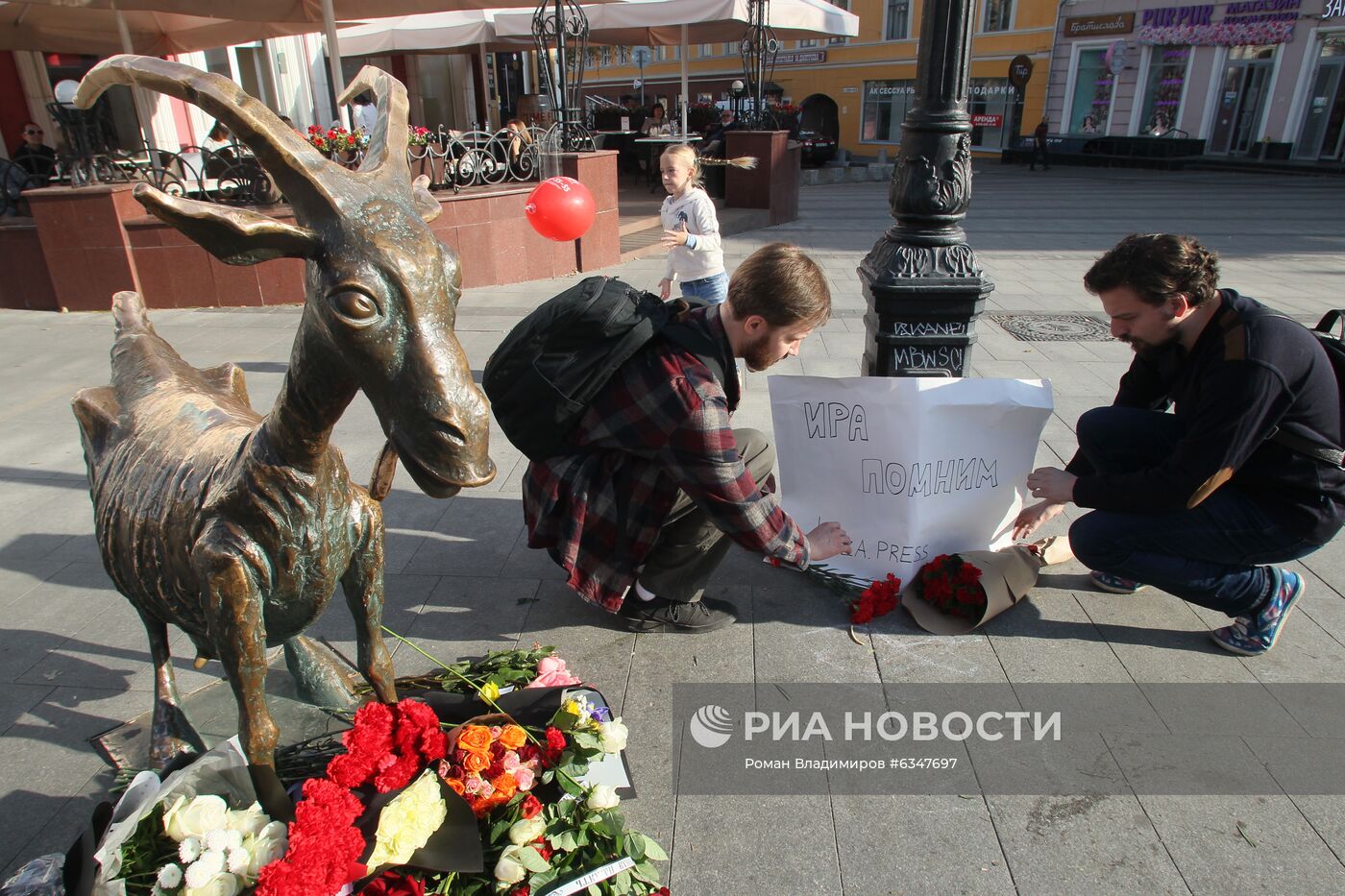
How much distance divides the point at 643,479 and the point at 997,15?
1416 inches

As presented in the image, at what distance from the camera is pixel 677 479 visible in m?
2.66

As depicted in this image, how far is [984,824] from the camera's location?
228 centimetres

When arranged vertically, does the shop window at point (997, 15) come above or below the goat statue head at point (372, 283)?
above

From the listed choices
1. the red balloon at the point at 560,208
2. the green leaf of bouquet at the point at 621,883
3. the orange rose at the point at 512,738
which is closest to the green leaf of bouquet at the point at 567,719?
the orange rose at the point at 512,738

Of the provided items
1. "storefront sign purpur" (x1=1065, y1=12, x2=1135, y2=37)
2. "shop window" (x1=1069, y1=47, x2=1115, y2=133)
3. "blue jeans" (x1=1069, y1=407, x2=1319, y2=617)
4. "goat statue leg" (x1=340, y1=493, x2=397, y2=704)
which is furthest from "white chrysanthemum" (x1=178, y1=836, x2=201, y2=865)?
"storefront sign purpur" (x1=1065, y1=12, x2=1135, y2=37)

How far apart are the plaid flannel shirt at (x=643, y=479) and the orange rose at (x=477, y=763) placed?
3.41 feet

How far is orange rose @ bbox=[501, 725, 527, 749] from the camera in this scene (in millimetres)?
1981

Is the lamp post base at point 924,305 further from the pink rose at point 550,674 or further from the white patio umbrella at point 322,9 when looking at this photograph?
the white patio umbrella at point 322,9

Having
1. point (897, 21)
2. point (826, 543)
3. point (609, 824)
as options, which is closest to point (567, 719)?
point (609, 824)

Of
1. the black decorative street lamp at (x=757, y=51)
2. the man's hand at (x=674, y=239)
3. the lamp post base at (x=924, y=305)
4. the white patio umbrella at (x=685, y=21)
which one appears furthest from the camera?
the black decorative street lamp at (x=757, y=51)

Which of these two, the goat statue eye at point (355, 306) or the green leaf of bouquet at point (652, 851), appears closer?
the goat statue eye at point (355, 306)

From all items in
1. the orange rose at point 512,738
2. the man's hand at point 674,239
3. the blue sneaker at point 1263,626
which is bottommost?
the blue sneaker at point 1263,626

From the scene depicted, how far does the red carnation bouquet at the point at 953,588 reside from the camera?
10.2 feet

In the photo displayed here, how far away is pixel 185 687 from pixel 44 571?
1326mm
